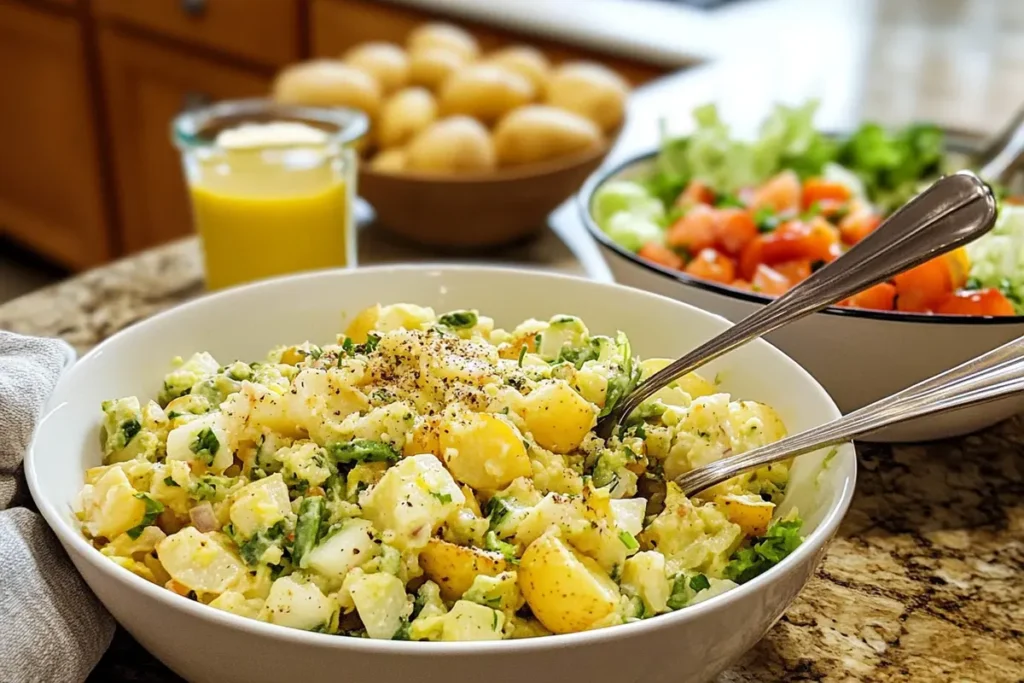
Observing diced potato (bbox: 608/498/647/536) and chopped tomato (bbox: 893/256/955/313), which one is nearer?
diced potato (bbox: 608/498/647/536)

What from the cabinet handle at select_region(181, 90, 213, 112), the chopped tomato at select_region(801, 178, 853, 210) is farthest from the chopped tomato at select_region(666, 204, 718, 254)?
the cabinet handle at select_region(181, 90, 213, 112)

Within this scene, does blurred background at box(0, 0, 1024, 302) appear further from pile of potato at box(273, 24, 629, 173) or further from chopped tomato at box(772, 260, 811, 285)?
chopped tomato at box(772, 260, 811, 285)

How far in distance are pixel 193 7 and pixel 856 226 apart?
105 inches

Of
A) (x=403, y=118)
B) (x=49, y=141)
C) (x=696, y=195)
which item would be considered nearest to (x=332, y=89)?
(x=403, y=118)

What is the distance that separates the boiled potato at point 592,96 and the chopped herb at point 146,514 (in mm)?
1312

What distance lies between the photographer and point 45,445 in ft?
2.87

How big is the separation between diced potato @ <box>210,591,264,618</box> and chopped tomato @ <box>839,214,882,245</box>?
42.8 inches

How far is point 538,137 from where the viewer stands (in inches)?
70.6

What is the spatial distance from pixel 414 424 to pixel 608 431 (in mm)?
193

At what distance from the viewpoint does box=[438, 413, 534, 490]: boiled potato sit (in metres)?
0.85

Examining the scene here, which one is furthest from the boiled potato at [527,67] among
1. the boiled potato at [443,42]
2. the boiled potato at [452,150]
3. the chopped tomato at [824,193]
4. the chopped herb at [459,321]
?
the chopped herb at [459,321]

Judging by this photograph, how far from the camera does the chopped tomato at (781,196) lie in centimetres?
168

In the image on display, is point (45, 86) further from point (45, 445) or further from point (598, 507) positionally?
point (598, 507)

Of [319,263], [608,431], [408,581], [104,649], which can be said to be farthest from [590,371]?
[319,263]
